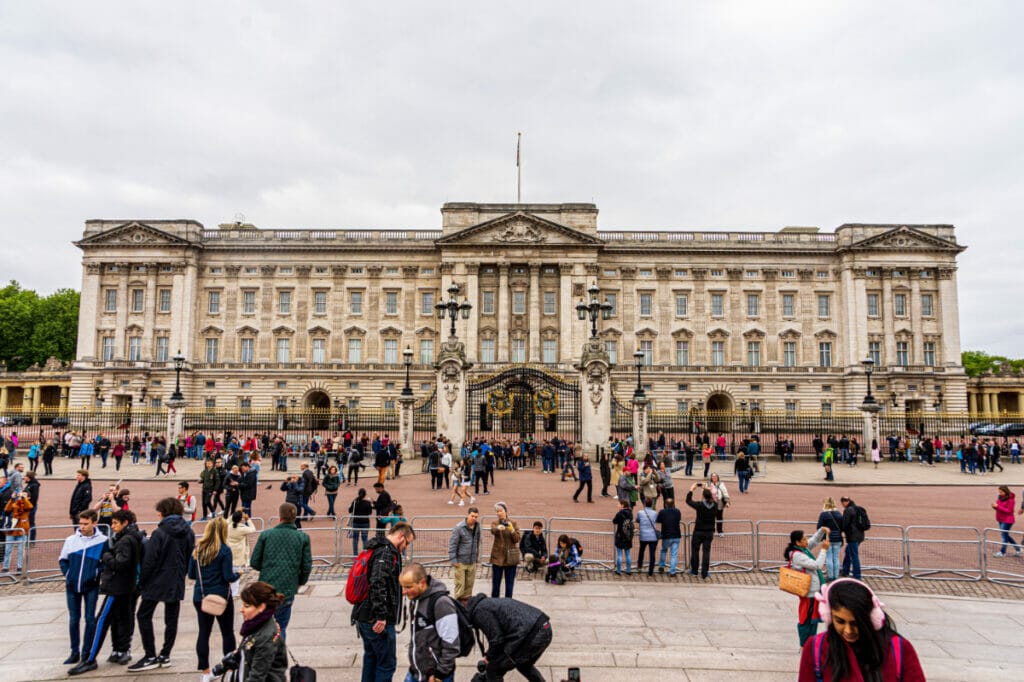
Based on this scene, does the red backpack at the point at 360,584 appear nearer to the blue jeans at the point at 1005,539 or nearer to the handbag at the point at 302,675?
the handbag at the point at 302,675

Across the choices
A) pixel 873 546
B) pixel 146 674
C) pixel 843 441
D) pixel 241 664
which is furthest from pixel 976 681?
pixel 843 441

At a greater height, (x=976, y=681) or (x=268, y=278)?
(x=268, y=278)

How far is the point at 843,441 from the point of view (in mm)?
32812

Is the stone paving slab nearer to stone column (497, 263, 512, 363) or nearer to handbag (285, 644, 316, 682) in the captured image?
handbag (285, 644, 316, 682)

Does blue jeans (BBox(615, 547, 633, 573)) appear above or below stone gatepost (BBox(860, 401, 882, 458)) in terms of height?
below

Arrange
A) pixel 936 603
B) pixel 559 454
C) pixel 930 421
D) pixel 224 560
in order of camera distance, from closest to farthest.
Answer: pixel 224 560
pixel 936 603
pixel 559 454
pixel 930 421

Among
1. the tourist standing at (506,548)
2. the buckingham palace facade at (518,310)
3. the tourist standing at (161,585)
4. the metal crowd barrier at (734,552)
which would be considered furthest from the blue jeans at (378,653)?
the buckingham palace facade at (518,310)

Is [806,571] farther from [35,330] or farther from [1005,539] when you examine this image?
[35,330]

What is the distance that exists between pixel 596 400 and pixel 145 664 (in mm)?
22757

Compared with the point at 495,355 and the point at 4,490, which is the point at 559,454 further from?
the point at 495,355

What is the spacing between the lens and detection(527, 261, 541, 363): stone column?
55.2m

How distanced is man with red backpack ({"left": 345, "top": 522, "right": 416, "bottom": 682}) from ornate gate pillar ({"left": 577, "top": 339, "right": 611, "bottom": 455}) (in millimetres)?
22572

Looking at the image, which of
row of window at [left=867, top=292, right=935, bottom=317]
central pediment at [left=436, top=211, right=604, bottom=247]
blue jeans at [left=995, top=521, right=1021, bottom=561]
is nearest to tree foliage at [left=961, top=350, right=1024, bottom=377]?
row of window at [left=867, top=292, right=935, bottom=317]

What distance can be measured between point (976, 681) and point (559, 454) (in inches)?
858
